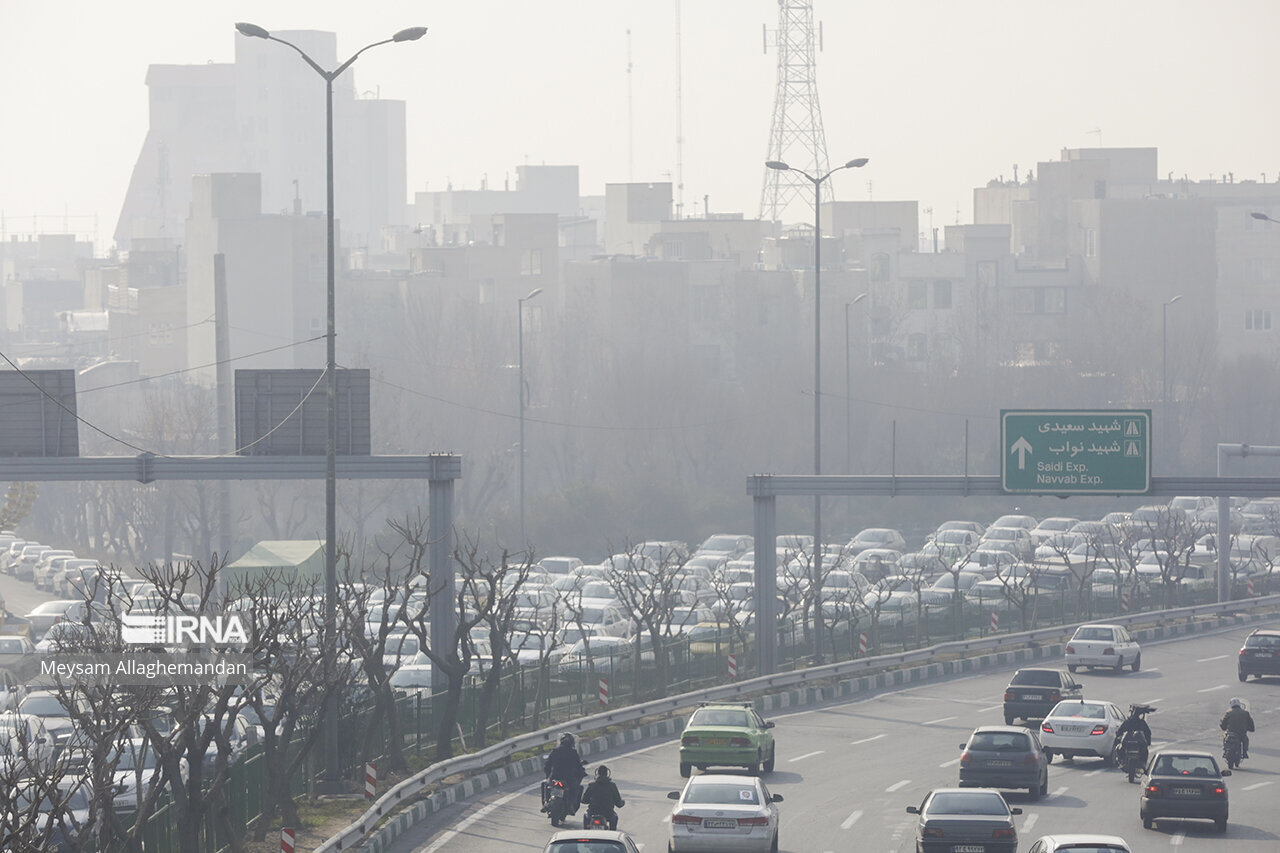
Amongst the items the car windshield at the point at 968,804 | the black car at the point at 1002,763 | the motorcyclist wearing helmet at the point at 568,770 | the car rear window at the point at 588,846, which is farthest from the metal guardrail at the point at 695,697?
the black car at the point at 1002,763

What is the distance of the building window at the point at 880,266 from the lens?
124 meters

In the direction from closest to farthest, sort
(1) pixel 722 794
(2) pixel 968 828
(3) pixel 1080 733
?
(2) pixel 968 828 < (1) pixel 722 794 < (3) pixel 1080 733

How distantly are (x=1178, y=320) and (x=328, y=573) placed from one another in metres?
101

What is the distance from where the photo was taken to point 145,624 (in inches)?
1243

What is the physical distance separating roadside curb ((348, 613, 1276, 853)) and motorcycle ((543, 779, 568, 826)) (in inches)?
76.3

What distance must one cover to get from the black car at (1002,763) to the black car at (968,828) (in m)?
5.00

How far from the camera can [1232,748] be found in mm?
29531

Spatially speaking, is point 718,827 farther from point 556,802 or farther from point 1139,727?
point 1139,727

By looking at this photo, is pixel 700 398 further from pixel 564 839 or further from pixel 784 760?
pixel 564 839

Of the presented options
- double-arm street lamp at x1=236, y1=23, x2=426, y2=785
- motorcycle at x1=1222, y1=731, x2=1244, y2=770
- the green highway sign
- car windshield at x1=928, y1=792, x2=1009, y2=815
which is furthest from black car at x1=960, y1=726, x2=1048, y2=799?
the green highway sign

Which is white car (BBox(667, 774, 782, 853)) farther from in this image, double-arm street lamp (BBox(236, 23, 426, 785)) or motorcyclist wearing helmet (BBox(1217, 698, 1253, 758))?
motorcyclist wearing helmet (BBox(1217, 698, 1253, 758))

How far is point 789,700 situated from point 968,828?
17344 mm

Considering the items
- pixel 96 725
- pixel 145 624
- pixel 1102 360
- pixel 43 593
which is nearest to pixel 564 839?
pixel 96 725

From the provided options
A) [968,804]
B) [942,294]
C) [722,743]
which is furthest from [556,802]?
[942,294]
